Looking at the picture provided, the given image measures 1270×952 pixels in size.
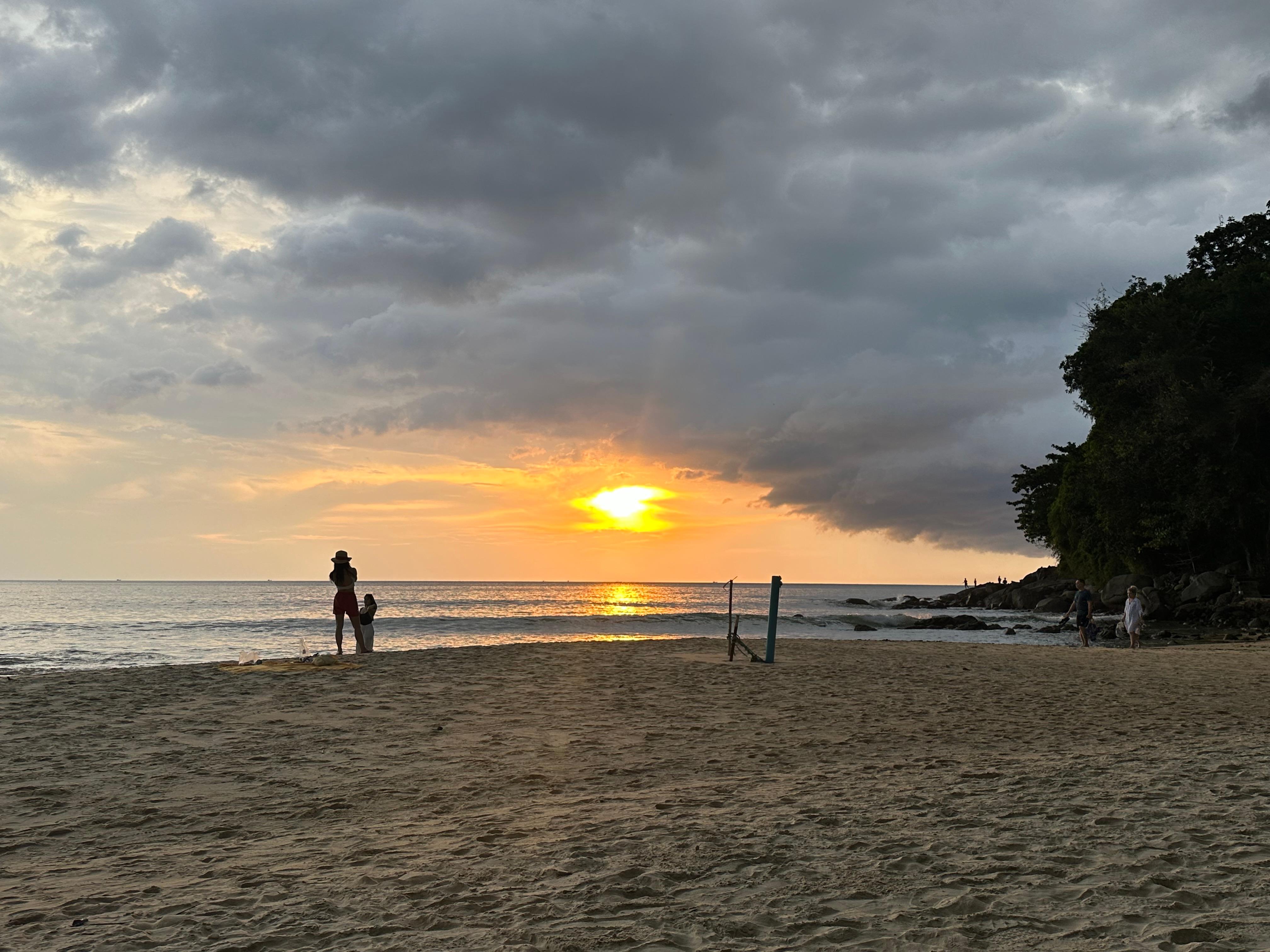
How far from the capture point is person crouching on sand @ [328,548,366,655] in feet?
52.9

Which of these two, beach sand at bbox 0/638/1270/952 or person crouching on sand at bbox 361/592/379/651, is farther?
person crouching on sand at bbox 361/592/379/651

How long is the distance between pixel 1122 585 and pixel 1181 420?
10.1m

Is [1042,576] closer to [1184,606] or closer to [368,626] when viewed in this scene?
[1184,606]

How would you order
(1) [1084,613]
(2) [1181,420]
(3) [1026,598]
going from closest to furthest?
(1) [1084,613], (2) [1181,420], (3) [1026,598]

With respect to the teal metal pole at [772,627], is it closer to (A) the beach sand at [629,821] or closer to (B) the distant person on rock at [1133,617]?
(A) the beach sand at [629,821]

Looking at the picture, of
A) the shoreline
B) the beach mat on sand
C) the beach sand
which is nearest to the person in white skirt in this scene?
the shoreline

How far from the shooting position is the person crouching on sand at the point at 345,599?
16.1 meters

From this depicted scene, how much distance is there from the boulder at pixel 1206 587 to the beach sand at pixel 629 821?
27.4 meters

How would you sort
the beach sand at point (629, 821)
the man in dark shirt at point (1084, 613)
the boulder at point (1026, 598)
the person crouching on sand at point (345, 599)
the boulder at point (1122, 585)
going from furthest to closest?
the boulder at point (1026, 598) → the boulder at point (1122, 585) → the man in dark shirt at point (1084, 613) → the person crouching on sand at point (345, 599) → the beach sand at point (629, 821)

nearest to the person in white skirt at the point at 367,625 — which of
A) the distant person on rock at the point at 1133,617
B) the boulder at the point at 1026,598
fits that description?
the distant person on rock at the point at 1133,617

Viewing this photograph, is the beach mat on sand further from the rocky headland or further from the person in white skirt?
the rocky headland

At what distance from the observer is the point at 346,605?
17062mm

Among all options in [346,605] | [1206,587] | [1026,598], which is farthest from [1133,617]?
[1026,598]

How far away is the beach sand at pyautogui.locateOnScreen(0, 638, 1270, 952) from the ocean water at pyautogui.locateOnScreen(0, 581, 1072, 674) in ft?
31.7
